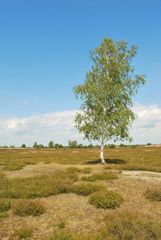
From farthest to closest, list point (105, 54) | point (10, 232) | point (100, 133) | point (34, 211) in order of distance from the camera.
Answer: point (105, 54)
point (100, 133)
point (34, 211)
point (10, 232)

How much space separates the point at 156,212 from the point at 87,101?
108ft

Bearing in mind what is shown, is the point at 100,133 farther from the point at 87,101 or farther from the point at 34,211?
the point at 34,211

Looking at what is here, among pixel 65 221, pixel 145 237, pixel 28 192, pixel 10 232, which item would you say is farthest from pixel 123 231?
pixel 28 192

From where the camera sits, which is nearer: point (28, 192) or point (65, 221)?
point (65, 221)

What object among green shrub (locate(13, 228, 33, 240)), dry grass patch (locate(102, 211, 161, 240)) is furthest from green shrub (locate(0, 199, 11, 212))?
dry grass patch (locate(102, 211, 161, 240))

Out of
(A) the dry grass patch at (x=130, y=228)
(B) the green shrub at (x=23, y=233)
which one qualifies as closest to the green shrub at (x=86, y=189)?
(A) the dry grass patch at (x=130, y=228)

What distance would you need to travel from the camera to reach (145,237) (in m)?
9.71

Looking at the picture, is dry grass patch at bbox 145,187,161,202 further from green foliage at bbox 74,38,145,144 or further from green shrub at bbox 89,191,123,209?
green foliage at bbox 74,38,145,144

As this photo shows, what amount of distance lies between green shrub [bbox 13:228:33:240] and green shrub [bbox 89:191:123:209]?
386cm

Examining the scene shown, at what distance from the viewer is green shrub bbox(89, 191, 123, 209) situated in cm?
1347

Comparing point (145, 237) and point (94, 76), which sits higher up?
point (94, 76)

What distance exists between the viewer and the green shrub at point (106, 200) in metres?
13.5

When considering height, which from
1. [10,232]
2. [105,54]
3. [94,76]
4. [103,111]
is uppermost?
[105,54]

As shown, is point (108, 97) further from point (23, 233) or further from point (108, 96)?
point (23, 233)
